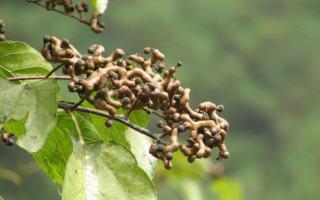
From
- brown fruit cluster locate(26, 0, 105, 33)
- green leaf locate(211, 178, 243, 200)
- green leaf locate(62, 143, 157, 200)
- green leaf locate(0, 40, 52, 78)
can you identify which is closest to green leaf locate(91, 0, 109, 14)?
brown fruit cluster locate(26, 0, 105, 33)

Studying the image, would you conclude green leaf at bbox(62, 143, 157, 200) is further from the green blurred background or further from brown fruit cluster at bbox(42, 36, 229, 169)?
the green blurred background

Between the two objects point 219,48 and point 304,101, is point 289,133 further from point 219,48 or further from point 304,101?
point 219,48

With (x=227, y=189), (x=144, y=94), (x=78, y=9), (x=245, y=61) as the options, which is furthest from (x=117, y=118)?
(x=245, y=61)

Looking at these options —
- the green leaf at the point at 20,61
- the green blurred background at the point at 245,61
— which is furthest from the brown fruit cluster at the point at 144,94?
the green blurred background at the point at 245,61

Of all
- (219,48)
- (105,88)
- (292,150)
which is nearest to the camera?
(105,88)

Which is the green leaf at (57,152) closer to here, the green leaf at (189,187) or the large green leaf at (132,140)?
the large green leaf at (132,140)

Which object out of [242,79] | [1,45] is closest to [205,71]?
[242,79]
